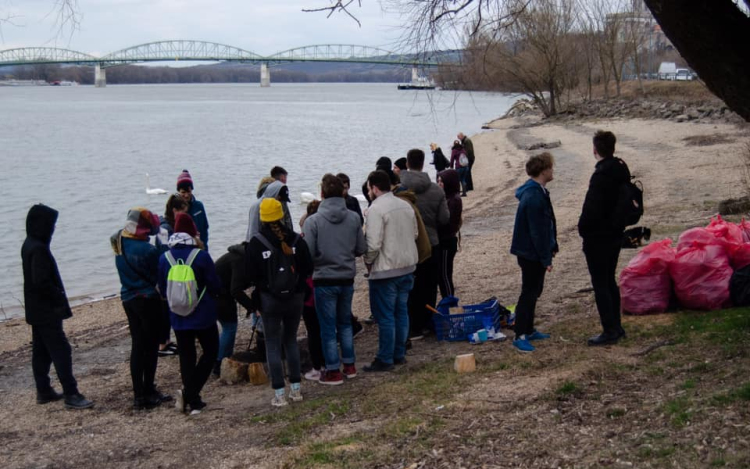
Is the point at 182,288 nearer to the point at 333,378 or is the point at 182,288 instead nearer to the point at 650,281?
the point at 333,378

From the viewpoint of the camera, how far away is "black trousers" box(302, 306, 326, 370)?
7.42m

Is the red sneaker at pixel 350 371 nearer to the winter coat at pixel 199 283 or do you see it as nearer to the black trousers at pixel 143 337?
the winter coat at pixel 199 283

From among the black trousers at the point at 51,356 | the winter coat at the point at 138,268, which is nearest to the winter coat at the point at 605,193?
the winter coat at the point at 138,268

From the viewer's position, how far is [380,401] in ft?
21.3

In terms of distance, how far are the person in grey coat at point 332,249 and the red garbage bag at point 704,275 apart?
3.03 metres

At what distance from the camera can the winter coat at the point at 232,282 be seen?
22.0ft

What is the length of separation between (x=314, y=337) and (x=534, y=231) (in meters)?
2.19

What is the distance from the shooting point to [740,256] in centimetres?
768

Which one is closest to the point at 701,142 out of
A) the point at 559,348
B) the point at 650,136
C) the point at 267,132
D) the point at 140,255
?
the point at 650,136

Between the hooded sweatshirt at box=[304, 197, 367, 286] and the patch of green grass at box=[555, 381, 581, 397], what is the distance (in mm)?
1934

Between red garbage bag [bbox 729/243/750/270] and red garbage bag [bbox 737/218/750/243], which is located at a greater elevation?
red garbage bag [bbox 737/218/750/243]

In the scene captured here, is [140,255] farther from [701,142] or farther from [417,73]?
[701,142]

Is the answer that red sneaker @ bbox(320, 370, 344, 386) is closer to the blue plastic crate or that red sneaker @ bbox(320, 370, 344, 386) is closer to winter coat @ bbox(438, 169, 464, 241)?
the blue plastic crate

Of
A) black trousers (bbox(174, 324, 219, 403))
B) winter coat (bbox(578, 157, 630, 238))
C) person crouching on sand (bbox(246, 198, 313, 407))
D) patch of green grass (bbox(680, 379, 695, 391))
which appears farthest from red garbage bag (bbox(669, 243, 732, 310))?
black trousers (bbox(174, 324, 219, 403))
